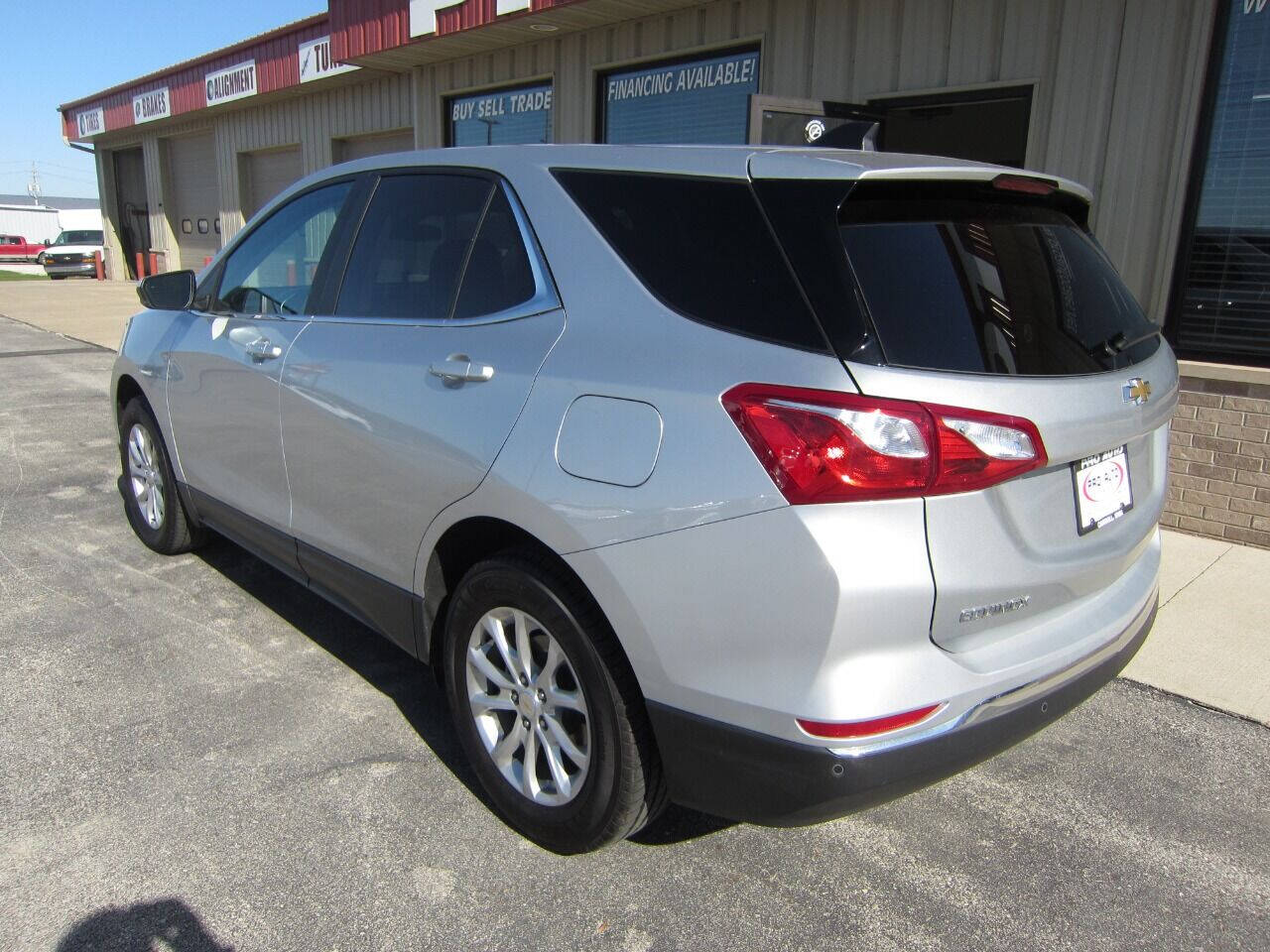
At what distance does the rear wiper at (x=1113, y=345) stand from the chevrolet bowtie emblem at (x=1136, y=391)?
0.08m

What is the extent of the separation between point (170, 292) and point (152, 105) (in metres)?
18.0

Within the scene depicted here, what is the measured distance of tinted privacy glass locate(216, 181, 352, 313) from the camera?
3461 mm

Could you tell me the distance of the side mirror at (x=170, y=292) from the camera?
13.6 feet

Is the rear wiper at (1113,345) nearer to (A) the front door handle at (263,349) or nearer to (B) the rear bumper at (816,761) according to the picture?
(B) the rear bumper at (816,761)

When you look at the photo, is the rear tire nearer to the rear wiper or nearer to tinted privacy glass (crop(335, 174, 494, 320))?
tinted privacy glass (crop(335, 174, 494, 320))

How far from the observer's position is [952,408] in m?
1.89

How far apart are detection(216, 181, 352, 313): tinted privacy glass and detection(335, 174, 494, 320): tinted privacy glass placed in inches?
10.7

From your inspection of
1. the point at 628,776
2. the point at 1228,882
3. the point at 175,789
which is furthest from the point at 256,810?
the point at 1228,882

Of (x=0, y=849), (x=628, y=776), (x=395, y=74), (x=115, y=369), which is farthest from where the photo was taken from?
(x=395, y=74)

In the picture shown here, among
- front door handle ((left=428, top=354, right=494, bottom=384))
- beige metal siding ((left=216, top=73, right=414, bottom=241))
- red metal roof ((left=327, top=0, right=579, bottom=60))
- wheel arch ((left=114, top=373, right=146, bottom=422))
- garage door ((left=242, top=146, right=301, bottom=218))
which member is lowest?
wheel arch ((left=114, top=373, right=146, bottom=422))

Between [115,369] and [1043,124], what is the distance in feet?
17.9

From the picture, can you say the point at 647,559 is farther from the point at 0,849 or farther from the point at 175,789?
the point at 0,849

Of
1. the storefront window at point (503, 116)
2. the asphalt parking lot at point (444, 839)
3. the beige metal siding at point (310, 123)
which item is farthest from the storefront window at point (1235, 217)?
the beige metal siding at point (310, 123)

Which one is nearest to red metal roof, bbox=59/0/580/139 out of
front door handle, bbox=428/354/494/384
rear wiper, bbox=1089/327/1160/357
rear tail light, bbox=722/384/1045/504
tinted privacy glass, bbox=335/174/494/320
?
tinted privacy glass, bbox=335/174/494/320
